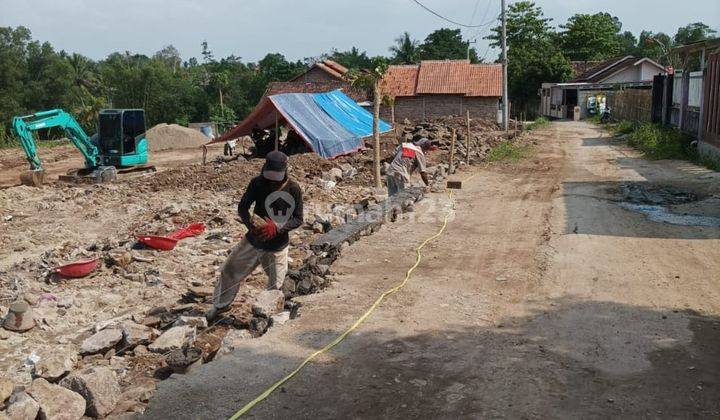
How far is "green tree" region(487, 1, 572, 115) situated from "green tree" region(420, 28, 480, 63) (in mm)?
12770

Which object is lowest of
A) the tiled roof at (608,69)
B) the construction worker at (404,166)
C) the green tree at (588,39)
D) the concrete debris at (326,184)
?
the concrete debris at (326,184)

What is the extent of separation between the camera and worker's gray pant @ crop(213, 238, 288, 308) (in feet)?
21.9

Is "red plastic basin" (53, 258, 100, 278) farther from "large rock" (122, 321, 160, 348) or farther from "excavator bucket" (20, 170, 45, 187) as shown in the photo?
"excavator bucket" (20, 170, 45, 187)

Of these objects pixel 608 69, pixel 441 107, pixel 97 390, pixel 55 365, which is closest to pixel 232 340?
pixel 97 390

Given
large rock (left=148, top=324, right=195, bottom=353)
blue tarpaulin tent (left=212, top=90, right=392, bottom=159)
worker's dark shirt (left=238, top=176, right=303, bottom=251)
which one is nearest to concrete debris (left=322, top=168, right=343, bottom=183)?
blue tarpaulin tent (left=212, top=90, right=392, bottom=159)

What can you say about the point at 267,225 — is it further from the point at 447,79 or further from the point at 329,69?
the point at 329,69

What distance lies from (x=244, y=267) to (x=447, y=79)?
119ft

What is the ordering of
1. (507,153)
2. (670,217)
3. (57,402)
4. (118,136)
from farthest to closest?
(118,136)
(507,153)
(670,217)
(57,402)

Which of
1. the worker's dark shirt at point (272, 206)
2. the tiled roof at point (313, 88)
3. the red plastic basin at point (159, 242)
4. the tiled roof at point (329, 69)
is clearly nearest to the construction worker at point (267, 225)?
the worker's dark shirt at point (272, 206)

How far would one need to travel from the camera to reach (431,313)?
6277 millimetres

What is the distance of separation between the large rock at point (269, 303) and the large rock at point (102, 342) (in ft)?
5.12

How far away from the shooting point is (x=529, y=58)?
52.4 meters

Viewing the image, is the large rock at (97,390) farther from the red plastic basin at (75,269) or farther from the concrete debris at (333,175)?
the concrete debris at (333,175)

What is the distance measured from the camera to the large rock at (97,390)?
4449 millimetres
